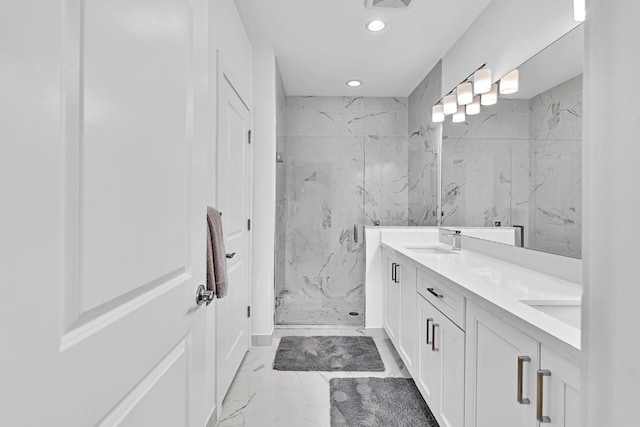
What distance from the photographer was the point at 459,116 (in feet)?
9.73

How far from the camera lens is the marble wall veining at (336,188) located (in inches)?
164

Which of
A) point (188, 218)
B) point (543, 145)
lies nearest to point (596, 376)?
point (188, 218)

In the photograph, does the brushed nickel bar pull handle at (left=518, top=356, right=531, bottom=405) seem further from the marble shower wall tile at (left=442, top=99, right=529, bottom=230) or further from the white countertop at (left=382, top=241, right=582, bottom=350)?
the marble shower wall tile at (left=442, top=99, right=529, bottom=230)

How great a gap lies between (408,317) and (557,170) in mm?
1268

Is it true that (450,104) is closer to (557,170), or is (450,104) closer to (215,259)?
(557,170)

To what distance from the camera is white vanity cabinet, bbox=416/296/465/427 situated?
5.16 ft

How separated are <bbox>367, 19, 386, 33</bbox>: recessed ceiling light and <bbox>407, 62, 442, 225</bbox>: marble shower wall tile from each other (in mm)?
866

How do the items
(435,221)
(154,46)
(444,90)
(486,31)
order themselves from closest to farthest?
1. (154,46)
2. (486,31)
3. (444,90)
4. (435,221)

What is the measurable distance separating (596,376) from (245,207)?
259 cm

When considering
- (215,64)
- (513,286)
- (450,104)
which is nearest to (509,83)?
(450,104)

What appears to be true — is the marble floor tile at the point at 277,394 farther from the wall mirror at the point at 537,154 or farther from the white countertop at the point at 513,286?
the wall mirror at the point at 537,154

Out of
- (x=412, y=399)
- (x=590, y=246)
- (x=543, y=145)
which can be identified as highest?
(x=543, y=145)

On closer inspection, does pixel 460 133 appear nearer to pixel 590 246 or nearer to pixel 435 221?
pixel 435 221

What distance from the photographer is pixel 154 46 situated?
79 centimetres
